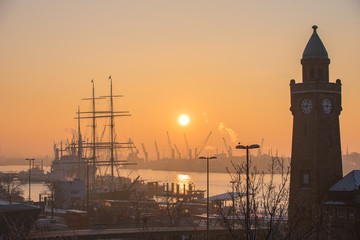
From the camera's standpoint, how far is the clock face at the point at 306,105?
2336 inches

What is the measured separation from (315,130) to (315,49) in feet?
26.4

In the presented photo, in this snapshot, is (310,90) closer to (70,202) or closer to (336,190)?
(336,190)

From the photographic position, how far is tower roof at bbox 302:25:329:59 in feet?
194

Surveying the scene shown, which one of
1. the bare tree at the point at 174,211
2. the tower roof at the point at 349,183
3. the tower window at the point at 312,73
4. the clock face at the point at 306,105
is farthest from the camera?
the bare tree at the point at 174,211

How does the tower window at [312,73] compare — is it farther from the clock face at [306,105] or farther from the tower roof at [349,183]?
the tower roof at [349,183]

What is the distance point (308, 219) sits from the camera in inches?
2255

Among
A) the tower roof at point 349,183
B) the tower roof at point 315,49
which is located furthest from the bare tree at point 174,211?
the tower roof at point 315,49

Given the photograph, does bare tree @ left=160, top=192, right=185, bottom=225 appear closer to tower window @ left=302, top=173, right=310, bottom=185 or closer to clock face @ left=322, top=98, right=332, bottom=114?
tower window @ left=302, top=173, right=310, bottom=185

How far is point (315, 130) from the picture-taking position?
58.5m

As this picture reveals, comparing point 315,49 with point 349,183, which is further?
point 315,49

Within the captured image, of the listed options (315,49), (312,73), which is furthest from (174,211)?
(315,49)

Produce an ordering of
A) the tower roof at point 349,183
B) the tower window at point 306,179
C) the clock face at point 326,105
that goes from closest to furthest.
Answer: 1. the tower roof at point 349,183
2. the tower window at point 306,179
3. the clock face at point 326,105

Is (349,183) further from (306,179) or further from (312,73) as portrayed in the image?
(312,73)

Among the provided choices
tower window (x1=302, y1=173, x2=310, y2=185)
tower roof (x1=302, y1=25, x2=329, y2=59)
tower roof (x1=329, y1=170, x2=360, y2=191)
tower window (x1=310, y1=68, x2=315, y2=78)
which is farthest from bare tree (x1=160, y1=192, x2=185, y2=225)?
tower roof (x1=302, y1=25, x2=329, y2=59)
